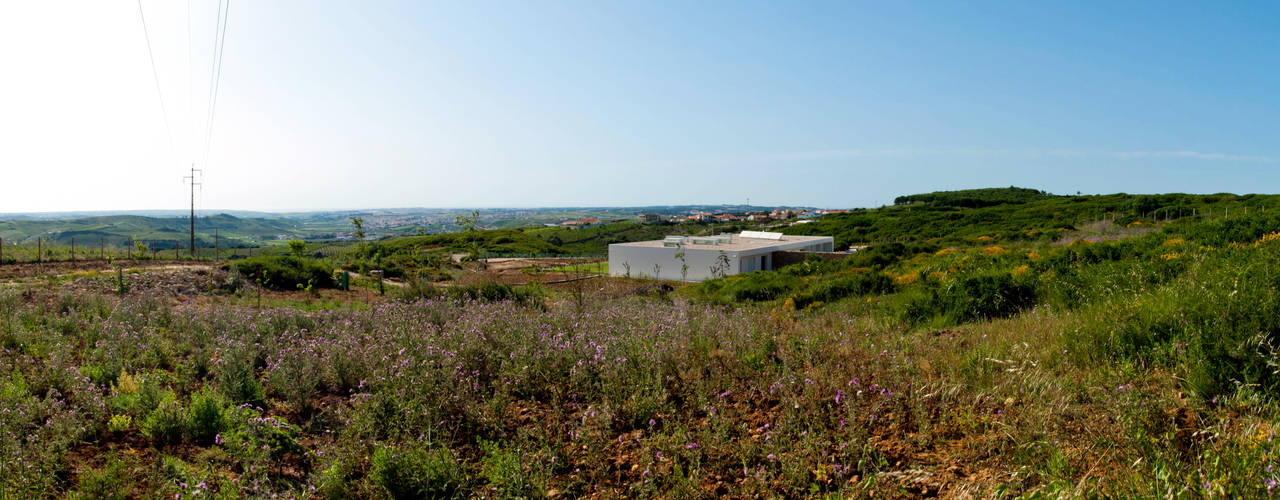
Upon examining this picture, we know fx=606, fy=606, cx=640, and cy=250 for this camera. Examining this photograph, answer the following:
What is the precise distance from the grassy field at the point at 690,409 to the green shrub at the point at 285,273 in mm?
12027

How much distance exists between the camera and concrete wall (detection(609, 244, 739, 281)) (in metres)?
35.5

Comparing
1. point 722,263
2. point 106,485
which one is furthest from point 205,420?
point 722,263

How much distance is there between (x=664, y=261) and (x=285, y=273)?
22634 millimetres

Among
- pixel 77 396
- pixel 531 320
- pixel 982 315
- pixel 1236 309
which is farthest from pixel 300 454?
pixel 982 315

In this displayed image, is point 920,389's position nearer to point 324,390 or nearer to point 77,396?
point 324,390

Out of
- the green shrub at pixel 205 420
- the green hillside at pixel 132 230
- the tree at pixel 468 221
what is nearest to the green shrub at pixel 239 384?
the green shrub at pixel 205 420

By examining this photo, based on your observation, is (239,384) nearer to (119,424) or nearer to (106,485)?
(119,424)

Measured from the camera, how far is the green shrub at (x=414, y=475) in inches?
122

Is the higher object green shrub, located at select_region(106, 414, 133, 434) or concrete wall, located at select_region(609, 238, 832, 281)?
green shrub, located at select_region(106, 414, 133, 434)

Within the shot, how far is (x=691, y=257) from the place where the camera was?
118 feet

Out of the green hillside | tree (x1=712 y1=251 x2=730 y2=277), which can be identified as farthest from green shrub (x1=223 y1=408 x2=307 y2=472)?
the green hillside

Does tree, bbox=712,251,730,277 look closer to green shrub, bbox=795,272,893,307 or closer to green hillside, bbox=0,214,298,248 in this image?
green shrub, bbox=795,272,893,307

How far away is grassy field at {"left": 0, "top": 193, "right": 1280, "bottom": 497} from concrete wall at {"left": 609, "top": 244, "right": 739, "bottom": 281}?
1160 inches

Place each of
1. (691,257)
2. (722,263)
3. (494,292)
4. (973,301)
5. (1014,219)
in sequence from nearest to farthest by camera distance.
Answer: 1. (973,301)
2. (494,292)
3. (722,263)
4. (691,257)
5. (1014,219)
